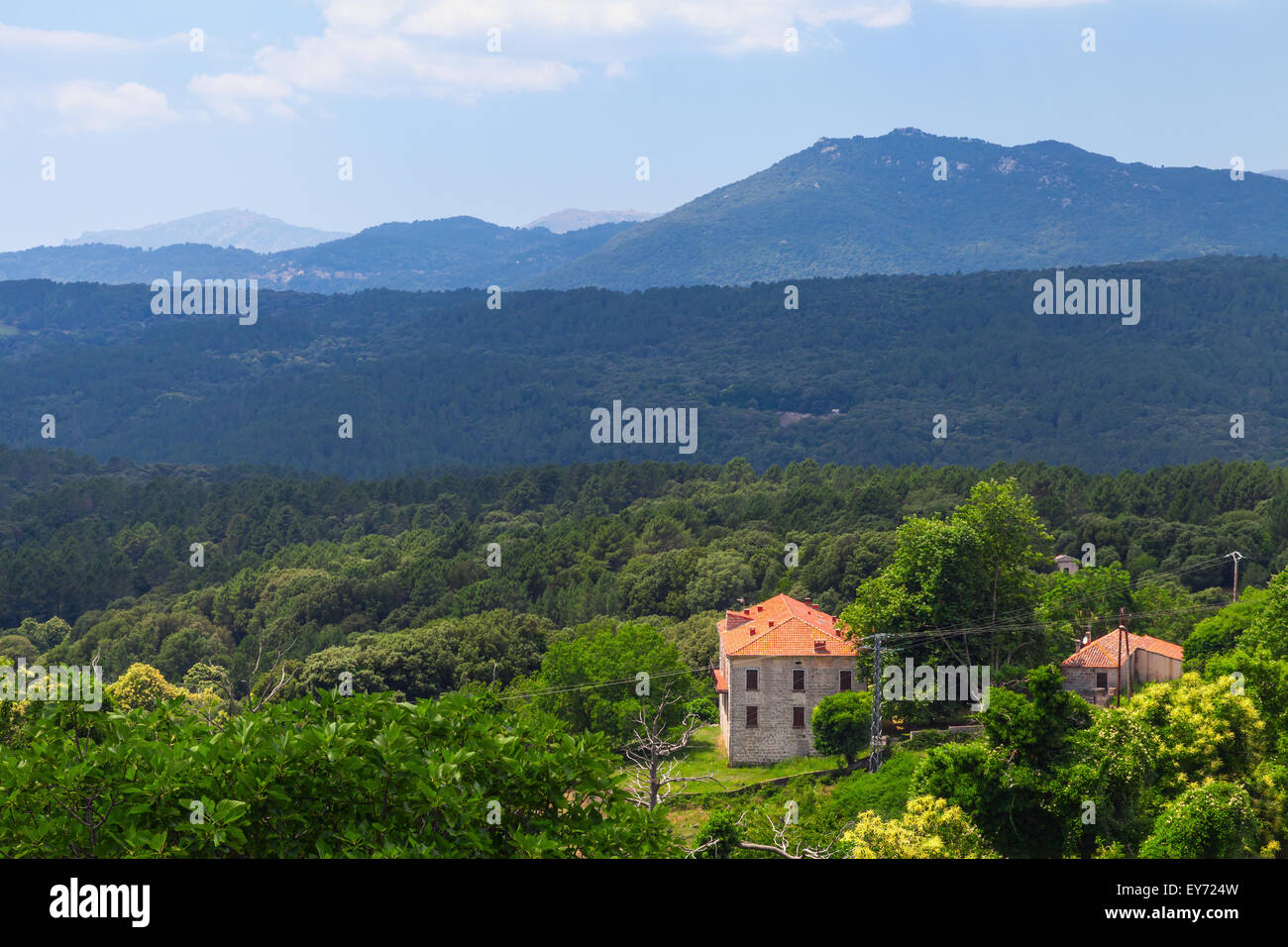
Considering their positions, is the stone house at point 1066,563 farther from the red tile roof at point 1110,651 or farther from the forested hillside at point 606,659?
the red tile roof at point 1110,651

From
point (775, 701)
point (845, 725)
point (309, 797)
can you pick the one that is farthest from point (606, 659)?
point (309, 797)

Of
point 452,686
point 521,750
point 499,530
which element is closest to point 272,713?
point 521,750

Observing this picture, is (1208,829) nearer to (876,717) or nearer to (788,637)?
(876,717)

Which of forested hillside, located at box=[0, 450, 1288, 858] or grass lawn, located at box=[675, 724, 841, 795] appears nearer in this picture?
forested hillside, located at box=[0, 450, 1288, 858]

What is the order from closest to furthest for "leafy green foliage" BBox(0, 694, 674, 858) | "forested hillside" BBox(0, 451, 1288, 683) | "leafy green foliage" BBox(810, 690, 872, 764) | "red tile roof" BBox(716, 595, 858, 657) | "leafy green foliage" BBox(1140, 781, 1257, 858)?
1. "leafy green foliage" BBox(0, 694, 674, 858)
2. "leafy green foliage" BBox(1140, 781, 1257, 858)
3. "leafy green foliage" BBox(810, 690, 872, 764)
4. "red tile roof" BBox(716, 595, 858, 657)
5. "forested hillside" BBox(0, 451, 1288, 683)

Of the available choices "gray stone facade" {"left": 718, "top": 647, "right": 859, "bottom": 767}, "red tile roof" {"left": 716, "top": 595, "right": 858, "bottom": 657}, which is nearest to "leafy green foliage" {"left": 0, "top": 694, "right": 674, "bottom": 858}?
"gray stone facade" {"left": 718, "top": 647, "right": 859, "bottom": 767}

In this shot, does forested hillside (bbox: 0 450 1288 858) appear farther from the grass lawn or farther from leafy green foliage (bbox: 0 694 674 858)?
the grass lawn
